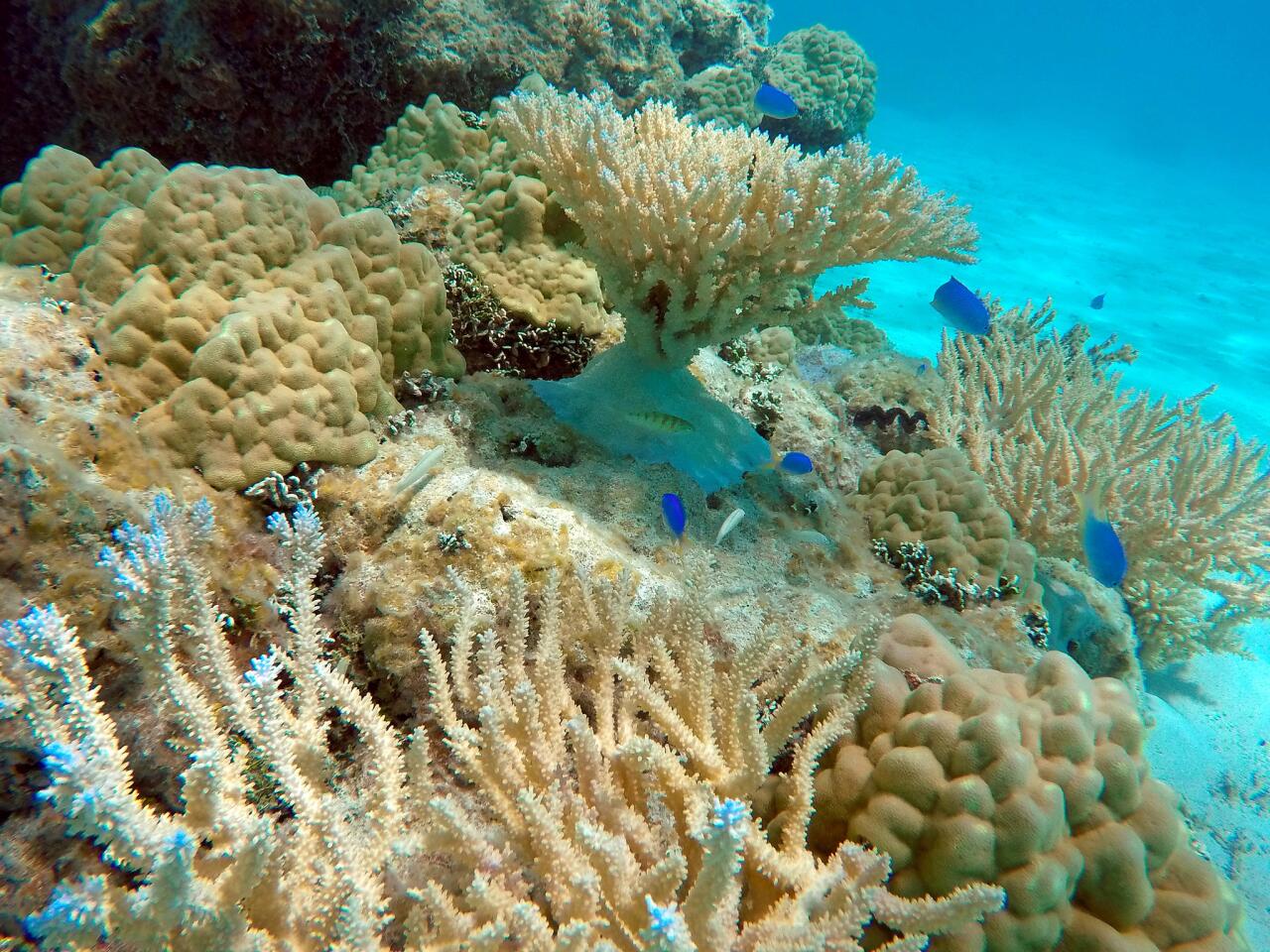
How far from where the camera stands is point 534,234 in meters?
3.87

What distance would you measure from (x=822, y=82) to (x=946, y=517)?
35.0ft

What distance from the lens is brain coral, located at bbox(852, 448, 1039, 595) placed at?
352 cm

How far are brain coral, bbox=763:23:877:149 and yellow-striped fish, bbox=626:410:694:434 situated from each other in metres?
9.69

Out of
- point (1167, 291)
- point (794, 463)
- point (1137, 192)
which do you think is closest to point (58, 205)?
point (794, 463)

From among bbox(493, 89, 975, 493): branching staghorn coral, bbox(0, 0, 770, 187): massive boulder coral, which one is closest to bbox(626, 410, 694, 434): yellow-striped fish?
bbox(493, 89, 975, 493): branching staghorn coral

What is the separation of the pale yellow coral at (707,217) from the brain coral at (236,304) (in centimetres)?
99

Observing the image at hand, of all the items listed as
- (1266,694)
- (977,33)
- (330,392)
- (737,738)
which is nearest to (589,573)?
(737,738)

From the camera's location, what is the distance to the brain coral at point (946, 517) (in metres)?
3.52

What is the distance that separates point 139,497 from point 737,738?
2.18 metres

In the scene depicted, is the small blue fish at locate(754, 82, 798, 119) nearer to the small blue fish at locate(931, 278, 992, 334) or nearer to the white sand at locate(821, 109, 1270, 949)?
the small blue fish at locate(931, 278, 992, 334)

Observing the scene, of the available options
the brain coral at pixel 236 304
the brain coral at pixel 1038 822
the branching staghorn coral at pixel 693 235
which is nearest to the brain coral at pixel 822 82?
the branching staghorn coral at pixel 693 235

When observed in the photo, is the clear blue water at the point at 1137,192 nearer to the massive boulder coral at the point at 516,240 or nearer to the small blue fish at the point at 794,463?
the small blue fish at the point at 794,463

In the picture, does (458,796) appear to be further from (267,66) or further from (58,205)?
(267,66)

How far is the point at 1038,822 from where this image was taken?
1.78m
